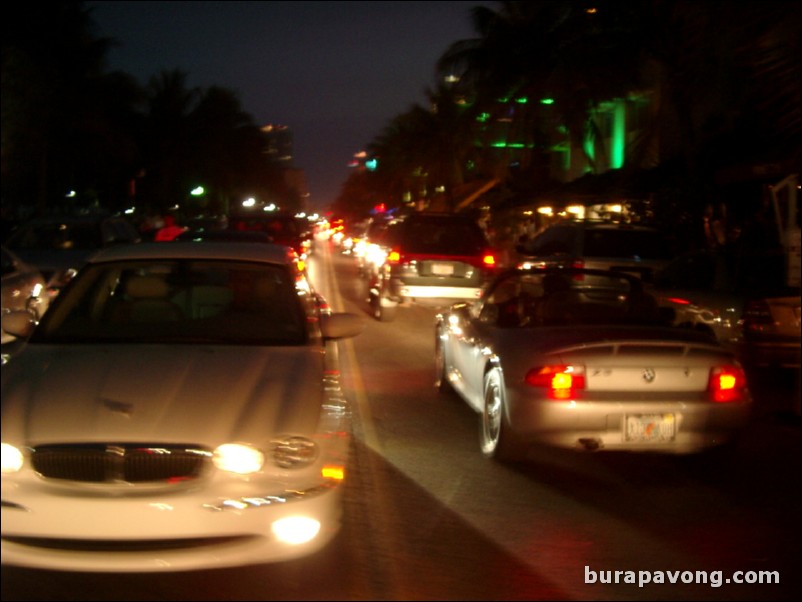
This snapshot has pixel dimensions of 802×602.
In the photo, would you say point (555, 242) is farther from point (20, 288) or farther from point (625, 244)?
point (20, 288)

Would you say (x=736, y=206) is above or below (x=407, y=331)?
above

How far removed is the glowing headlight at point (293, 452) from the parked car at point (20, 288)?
730cm

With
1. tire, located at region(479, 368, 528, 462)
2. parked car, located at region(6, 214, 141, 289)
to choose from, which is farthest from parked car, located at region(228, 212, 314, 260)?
tire, located at region(479, 368, 528, 462)

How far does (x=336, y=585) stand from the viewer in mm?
5109

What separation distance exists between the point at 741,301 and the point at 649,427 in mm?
4519

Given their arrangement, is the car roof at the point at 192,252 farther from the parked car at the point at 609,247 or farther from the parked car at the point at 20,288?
the parked car at the point at 609,247

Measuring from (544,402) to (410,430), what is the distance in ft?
6.75

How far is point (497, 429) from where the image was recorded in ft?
24.8

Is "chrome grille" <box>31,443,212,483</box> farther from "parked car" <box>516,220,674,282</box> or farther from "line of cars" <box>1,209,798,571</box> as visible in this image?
"parked car" <box>516,220,674,282</box>

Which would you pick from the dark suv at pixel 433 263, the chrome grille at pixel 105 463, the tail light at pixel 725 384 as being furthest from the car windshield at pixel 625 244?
the chrome grille at pixel 105 463

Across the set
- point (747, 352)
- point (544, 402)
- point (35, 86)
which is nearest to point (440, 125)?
point (35, 86)

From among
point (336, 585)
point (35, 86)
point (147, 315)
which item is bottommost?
point (336, 585)

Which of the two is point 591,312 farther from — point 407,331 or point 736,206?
point 736,206

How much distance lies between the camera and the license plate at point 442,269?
17172mm
